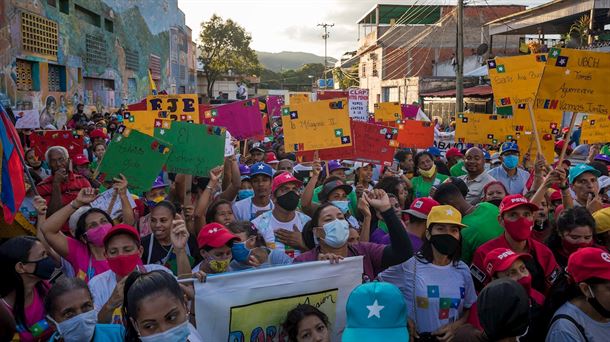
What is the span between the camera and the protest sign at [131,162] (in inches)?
211

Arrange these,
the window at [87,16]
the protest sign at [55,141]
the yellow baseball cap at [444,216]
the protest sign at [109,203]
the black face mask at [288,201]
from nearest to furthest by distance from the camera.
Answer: the yellow baseball cap at [444,216], the black face mask at [288,201], the protest sign at [109,203], the protest sign at [55,141], the window at [87,16]

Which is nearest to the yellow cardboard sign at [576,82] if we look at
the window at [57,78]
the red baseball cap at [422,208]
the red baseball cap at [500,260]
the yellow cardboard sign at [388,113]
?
the red baseball cap at [422,208]

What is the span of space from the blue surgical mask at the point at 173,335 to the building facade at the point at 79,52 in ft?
49.3

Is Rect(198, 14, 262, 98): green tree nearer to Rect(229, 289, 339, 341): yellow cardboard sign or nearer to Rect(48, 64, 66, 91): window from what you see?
Rect(48, 64, 66, 91): window

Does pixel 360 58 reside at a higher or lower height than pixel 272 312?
higher

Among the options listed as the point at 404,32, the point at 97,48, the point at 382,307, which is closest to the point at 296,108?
the point at 382,307

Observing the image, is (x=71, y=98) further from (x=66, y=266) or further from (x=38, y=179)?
(x=66, y=266)

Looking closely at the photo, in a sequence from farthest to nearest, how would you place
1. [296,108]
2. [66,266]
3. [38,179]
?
1. [38,179]
2. [296,108]
3. [66,266]

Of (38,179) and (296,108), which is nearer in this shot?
(296,108)

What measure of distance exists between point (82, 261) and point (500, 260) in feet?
9.97

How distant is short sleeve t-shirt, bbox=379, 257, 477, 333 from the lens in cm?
353

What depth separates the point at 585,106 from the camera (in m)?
5.55

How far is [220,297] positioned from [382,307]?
1099 mm

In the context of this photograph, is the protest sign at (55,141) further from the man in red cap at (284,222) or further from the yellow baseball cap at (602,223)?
the yellow baseball cap at (602,223)
